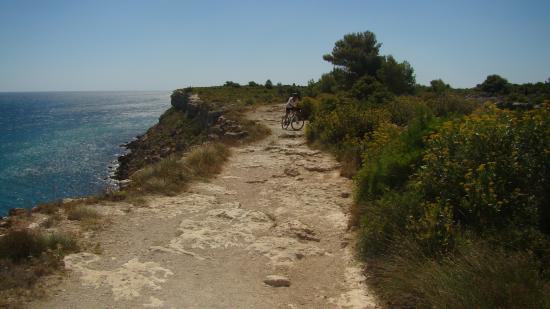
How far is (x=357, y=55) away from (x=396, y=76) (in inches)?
147

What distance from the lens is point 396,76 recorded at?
3120cm

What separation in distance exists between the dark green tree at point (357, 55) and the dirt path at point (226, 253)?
2411 cm

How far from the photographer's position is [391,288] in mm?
4453

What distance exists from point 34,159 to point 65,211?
1483 inches

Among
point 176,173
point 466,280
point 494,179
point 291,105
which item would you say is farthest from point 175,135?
point 466,280

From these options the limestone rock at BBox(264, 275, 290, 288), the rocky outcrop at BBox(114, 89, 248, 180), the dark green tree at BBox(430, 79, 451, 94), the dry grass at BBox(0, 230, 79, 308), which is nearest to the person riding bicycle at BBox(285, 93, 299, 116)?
the rocky outcrop at BBox(114, 89, 248, 180)

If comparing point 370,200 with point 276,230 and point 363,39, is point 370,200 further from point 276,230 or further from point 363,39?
point 363,39

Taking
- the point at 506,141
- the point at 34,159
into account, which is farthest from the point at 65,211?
the point at 34,159

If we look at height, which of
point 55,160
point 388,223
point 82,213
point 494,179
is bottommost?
point 55,160

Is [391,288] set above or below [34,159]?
above

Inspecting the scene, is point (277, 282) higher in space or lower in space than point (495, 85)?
lower

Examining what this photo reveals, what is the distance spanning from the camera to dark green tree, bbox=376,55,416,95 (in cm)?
3053

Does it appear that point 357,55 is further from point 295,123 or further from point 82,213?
point 82,213

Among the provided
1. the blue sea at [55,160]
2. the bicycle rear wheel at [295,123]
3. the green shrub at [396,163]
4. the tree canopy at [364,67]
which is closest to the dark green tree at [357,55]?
the tree canopy at [364,67]
